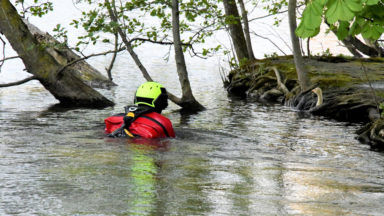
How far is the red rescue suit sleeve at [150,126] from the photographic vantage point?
10297 mm

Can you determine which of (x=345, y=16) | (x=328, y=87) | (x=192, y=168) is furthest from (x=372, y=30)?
(x=328, y=87)

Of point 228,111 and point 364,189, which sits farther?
point 228,111

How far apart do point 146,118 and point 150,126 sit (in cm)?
17

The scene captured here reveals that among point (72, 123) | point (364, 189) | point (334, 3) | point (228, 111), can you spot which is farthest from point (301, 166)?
point (228, 111)

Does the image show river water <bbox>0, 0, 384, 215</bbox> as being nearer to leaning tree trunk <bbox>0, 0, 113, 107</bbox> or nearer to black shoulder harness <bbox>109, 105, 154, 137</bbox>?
→ black shoulder harness <bbox>109, 105, 154, 137</bbox>

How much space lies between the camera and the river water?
599 cm

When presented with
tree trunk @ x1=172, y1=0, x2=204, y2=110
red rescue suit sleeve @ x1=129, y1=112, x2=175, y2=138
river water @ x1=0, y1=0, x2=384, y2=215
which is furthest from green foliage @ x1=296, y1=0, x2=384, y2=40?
tree trunk @ x1=172, y1=0, x2=204, y2=110

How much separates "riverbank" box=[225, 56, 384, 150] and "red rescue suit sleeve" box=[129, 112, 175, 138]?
12.7 ft

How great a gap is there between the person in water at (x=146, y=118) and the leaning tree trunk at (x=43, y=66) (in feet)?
19.0

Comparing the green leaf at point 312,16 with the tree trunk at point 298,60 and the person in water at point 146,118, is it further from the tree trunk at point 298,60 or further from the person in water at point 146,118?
the tree trunk at point 298,60

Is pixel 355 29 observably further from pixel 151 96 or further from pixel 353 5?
pixel 151 96

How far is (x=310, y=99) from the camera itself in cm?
1753

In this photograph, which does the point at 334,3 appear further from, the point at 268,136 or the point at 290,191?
the point at 268,136

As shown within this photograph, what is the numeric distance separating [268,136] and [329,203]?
20.4 ft
